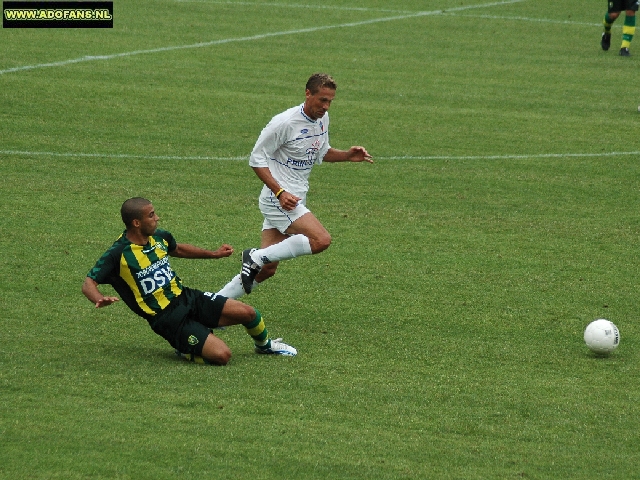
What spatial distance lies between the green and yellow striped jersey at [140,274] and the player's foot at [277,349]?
776 mm

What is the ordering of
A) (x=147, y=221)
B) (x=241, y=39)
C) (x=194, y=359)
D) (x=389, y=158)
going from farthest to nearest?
(x=241, y=39), (x=389, y=158), (x=194, y=359), (x=147, y=221)

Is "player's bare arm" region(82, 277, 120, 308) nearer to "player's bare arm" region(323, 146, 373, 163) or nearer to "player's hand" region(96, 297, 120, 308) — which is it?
"player's hand" region(96, 297, 120, 308)

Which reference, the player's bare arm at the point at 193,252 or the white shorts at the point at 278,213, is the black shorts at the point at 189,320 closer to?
the player's bare arm at the point at 193,252

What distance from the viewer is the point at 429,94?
1881 cm

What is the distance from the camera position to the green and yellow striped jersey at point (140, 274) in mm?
7766

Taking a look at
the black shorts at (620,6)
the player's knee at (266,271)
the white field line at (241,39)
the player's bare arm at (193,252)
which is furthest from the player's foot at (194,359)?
the black shorts at (620,6)

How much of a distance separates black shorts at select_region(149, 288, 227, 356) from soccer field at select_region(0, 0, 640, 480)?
0.18 meters

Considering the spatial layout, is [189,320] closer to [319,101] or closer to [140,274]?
[140,274]

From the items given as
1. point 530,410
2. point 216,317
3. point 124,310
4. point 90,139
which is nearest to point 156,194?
point 90,139

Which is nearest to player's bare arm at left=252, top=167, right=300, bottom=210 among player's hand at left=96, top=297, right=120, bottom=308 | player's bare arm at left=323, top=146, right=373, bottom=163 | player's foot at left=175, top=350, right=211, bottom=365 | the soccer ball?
player's bare arm at left=323, top=146, right=373, bottom=163

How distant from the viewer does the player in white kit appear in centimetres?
888

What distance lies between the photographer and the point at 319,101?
895cm

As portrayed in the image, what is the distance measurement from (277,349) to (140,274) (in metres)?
1.18

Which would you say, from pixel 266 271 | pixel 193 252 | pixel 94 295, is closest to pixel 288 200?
pixel 266 271
